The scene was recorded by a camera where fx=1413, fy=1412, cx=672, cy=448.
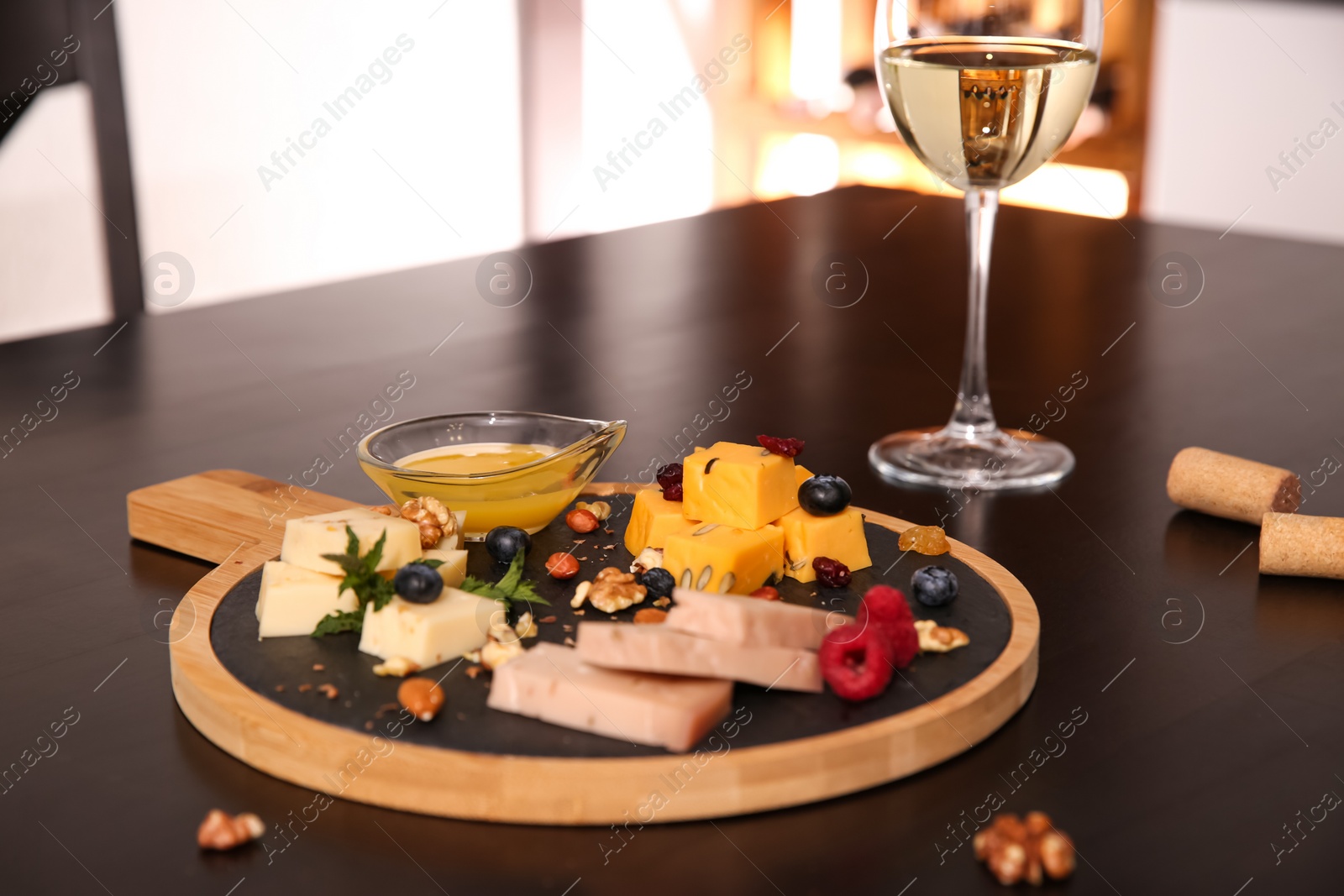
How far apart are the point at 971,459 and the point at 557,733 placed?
2.72 ft

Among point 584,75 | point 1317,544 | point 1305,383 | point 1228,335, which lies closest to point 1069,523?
point 1317,544

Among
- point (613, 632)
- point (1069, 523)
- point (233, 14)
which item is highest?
point (233, 14)

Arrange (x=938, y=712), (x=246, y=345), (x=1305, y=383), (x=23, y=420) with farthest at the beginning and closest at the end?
(x=246, y=345)
(x=1305, y=383)
(x=23, y=420)
(x=938, y=712)

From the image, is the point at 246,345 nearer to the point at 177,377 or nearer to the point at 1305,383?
the point at 177,377

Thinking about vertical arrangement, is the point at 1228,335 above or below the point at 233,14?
below

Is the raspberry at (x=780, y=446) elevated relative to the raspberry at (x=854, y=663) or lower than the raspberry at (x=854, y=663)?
elevated

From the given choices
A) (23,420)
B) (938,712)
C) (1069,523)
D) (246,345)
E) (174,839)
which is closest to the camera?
(174,839)

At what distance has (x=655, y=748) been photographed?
3.09ft

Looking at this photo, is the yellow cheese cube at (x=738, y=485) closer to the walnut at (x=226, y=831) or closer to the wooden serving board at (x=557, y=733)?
the wooden serving board at (x=557, y=733)

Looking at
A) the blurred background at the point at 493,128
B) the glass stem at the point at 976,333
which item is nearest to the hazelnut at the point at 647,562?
the glass stem at the point at 976,333

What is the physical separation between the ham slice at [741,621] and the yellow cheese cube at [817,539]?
0.67ft

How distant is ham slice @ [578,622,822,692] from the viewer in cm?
96

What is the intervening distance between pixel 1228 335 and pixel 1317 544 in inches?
37.0

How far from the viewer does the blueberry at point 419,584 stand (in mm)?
1087
